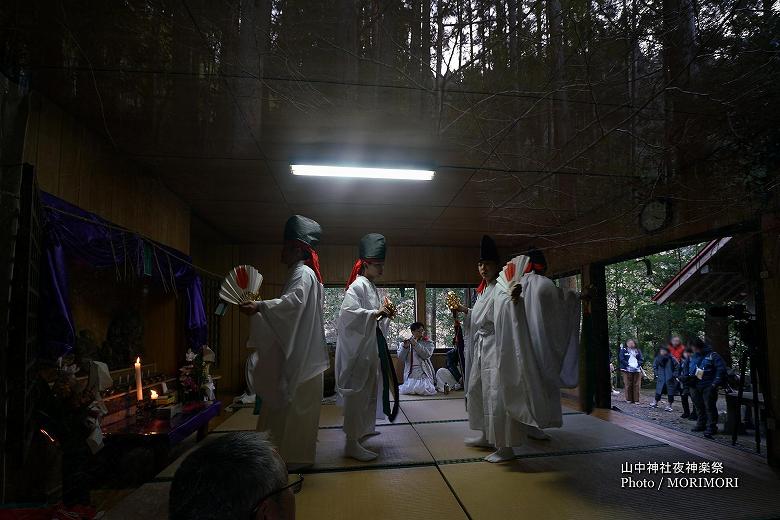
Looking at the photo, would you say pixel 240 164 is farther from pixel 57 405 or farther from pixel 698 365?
pixel 698 365

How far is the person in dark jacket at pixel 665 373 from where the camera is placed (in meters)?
5.17

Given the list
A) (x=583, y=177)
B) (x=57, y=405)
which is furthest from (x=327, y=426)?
(x=583, y=177)

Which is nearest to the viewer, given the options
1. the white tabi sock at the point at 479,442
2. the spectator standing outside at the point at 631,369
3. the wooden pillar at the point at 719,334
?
the white tabi sock at the point at 479,442

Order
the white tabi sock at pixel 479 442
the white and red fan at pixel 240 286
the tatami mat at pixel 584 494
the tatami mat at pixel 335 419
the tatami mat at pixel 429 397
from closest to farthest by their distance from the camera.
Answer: the tatami mat at pixel 584 494
the white and red fan at pixel 240 286
the white tabi sock at pixel 479 442
the tatami mat at pixel 335 419
the tatami mat at pixel 429 397

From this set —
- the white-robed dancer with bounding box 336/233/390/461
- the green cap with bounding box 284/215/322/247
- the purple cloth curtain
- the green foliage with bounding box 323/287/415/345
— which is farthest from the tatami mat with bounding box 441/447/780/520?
the green foliage with bounding box 323/287/415/345

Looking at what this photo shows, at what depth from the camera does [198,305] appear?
5.52 metres

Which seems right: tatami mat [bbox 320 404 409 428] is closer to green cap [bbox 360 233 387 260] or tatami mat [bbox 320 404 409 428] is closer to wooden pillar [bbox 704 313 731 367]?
green cap [bbox 360 233 387 260]

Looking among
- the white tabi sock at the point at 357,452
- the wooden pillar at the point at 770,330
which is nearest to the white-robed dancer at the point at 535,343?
the white tabi sock at the point at 357,452

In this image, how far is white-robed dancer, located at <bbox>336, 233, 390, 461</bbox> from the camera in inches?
137

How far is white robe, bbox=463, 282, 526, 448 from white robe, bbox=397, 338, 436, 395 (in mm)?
3447

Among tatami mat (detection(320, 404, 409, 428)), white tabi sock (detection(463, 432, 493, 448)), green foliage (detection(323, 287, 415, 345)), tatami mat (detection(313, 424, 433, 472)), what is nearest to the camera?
tatami mat (detection(313, 424, 433, 472))

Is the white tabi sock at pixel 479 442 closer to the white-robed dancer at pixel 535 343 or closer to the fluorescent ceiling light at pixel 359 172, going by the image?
the white-robed dancer at pixel 535 343

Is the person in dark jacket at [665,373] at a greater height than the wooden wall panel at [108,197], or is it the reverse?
the wooden wall panel at [108,197]

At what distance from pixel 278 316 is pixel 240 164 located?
216 centimetres
